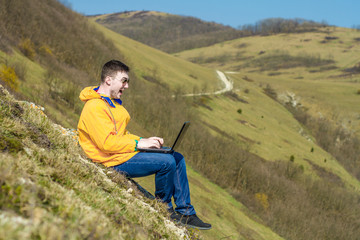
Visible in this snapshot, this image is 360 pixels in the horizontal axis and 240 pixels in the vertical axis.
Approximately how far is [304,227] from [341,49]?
18394 centimetres

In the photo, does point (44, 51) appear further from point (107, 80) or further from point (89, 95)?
point (89, 95)

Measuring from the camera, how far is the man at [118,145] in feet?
14.5

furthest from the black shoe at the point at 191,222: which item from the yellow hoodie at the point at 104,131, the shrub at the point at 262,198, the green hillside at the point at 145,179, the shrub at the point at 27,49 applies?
the shrub at the point at 27,49

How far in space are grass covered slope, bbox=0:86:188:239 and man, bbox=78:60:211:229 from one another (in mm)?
258

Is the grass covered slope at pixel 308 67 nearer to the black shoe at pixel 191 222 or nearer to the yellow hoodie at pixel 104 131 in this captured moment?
the black shoe at pixel 191 222

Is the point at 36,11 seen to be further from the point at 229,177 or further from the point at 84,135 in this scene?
the point at 84,135

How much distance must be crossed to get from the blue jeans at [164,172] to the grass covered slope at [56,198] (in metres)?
0.27

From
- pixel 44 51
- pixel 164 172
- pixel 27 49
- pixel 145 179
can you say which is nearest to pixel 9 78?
pixel 145 179

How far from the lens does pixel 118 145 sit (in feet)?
14.7

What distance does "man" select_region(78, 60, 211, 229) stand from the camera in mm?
4422

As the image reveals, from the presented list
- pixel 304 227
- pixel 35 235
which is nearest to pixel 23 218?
pixel 35 235

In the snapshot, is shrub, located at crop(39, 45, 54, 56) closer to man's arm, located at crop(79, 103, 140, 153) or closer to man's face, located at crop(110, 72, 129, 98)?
man's face, located at crop(110, 72, 129, 98)

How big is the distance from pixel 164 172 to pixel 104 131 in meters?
1.22

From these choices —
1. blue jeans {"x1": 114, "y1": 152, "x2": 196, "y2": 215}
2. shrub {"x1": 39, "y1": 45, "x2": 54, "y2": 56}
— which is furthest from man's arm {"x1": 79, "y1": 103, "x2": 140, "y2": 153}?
shrub {"x1": 39, "y1": 45, "x2": 54, "y2": 56}
